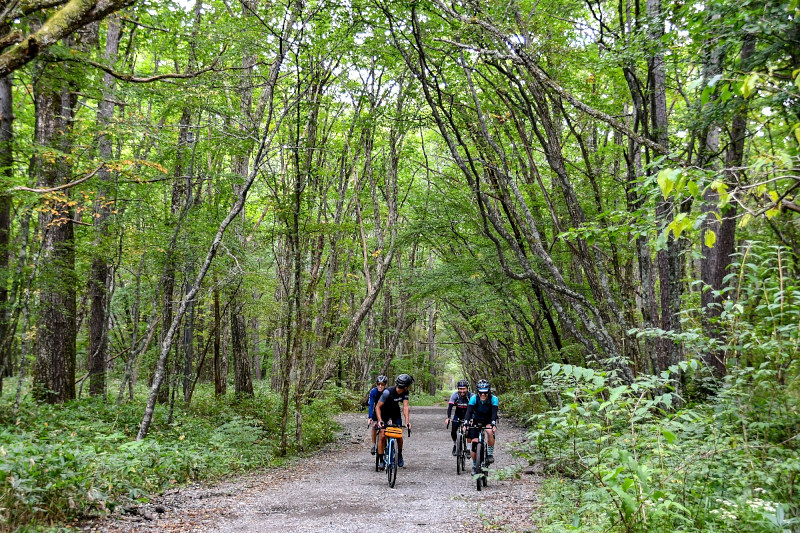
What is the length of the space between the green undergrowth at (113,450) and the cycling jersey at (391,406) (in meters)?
2.75

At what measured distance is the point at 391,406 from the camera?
9281 mm

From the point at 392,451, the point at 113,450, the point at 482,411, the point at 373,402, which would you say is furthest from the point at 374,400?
the point at 113,450

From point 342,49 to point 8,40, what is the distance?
22.9ft

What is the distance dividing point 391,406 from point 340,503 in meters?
2.29

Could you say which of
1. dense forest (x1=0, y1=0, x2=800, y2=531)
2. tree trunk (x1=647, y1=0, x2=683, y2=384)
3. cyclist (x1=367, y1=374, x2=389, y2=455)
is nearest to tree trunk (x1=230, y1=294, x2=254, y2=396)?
dense forest (x1=0, y1=0, x2=800, y2=531)

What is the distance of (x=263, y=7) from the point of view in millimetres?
10781

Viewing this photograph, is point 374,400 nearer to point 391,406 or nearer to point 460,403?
point 391,406

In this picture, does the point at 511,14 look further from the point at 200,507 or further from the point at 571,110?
the point at 200,507

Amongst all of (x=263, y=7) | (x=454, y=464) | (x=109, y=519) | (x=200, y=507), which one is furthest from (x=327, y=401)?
(x=263, y=7)

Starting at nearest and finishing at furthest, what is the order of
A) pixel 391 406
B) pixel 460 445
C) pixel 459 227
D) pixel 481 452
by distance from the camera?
pixel 481 452
pixel 391 406
pixel 460 445
pixel 459 227

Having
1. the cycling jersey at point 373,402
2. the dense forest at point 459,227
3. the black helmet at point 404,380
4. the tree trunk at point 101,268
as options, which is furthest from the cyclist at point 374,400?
the tree trunk at point 101,268

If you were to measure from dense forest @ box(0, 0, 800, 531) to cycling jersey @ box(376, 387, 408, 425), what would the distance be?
2687mm

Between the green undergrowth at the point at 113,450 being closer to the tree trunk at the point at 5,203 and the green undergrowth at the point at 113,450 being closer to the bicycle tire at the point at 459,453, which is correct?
the tree trunk at the point at 5,203

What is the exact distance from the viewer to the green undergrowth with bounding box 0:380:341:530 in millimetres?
5359
